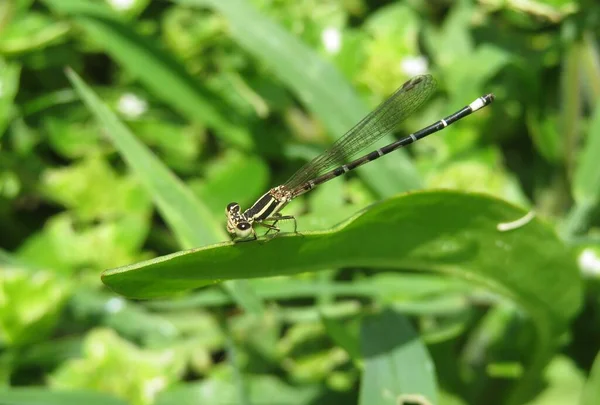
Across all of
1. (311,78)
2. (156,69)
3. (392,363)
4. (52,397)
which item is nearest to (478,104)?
(311,78)

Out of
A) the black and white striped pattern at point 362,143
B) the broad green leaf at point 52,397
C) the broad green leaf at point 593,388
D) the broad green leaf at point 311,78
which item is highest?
the broad green leaf at point 311,78

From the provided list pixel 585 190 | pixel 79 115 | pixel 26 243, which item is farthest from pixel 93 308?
pixel 585 190

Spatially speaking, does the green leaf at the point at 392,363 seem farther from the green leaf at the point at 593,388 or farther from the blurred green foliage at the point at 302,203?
the green leaf at the point at 593,388

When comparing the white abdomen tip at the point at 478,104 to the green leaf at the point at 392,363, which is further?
the white abdomen tip at the point at 478,104

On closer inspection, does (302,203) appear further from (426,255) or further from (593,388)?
(593,388)

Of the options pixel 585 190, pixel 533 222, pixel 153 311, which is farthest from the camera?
pixel 153 311

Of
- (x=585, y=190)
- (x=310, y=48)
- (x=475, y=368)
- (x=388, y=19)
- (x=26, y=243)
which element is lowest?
(x=475, y=368)

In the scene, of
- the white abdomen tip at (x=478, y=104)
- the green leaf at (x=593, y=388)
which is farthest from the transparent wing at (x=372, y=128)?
the green leaf at (x=593, y=388)

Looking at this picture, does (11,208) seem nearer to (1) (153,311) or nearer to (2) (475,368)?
(1) (153,311)
